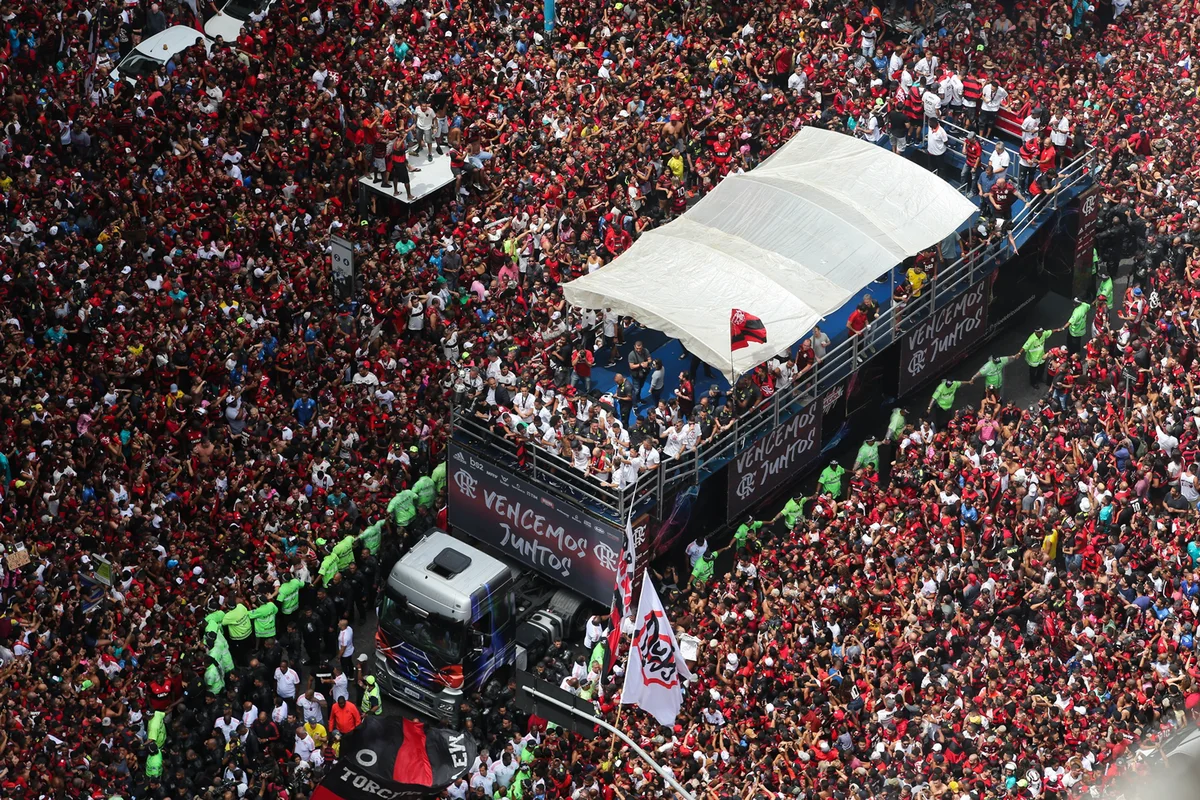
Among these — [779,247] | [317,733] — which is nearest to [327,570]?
[317,733]

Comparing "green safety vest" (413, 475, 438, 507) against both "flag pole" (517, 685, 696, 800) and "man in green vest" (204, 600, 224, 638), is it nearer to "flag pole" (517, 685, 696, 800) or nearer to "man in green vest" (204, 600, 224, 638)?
"man in green vest" (204, 600, 224, 638)

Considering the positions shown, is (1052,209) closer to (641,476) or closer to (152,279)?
(641,476)

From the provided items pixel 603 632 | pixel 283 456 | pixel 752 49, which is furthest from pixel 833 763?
pixel 752 49

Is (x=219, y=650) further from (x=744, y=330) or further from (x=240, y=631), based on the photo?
(x=744, y=330)

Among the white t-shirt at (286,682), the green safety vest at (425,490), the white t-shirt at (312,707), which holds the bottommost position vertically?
the white t-shirt at (312,707)

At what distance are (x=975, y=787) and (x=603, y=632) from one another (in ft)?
23.8

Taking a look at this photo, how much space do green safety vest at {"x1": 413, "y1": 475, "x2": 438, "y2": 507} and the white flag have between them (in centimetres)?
700

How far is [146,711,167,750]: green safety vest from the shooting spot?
36062 mm

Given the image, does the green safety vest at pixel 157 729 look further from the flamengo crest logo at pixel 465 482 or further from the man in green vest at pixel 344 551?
the flamengo crest logo at pixel 465 482

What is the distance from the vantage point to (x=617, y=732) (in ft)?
89.7

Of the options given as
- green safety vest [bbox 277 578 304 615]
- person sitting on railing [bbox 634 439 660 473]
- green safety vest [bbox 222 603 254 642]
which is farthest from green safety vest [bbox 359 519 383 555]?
person sitting on railing [bbox 634 439 660 473]

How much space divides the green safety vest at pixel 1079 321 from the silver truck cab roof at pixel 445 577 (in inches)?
487

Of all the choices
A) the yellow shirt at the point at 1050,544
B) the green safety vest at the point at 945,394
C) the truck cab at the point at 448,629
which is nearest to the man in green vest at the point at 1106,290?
the green safety vest at the point at 945,394

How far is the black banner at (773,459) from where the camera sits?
40531mm
